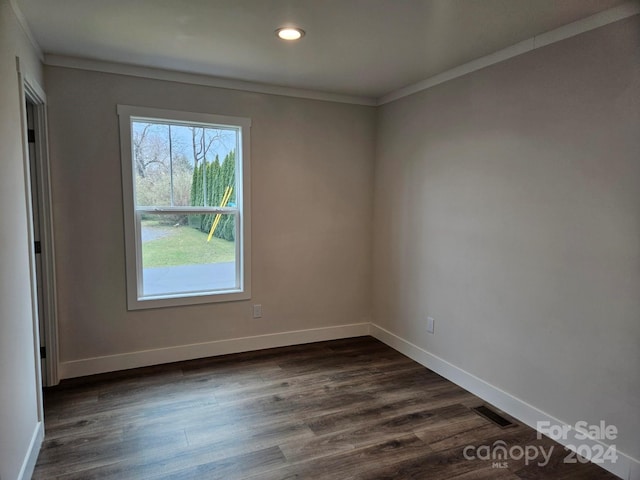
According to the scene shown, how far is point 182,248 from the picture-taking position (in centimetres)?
350

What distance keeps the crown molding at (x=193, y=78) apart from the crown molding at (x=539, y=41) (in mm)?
735

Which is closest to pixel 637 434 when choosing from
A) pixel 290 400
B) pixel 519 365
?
pixel 519 365

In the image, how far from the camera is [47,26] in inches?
92.8

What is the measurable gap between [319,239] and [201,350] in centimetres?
148

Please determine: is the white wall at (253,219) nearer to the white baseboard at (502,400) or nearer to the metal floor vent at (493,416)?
the white baseboard at (502,400)

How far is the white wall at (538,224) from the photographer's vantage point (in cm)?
206

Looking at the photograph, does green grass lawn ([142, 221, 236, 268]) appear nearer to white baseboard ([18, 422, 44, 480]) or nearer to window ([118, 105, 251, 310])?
window ([118, 105, 251, 310])

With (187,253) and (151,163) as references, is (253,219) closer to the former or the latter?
(187,253)

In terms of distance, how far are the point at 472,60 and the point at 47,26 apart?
272cm

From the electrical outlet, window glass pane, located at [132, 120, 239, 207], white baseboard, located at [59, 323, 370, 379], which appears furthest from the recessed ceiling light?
white baseboard, located at [59, 323, 370, 379]

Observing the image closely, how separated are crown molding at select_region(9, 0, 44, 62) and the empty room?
0.02m

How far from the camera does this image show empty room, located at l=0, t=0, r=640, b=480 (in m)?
2.10

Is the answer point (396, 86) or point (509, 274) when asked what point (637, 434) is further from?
point (396, 86)

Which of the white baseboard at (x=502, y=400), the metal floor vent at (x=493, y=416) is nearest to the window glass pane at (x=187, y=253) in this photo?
the white baseboard at (x=502, y=400)
